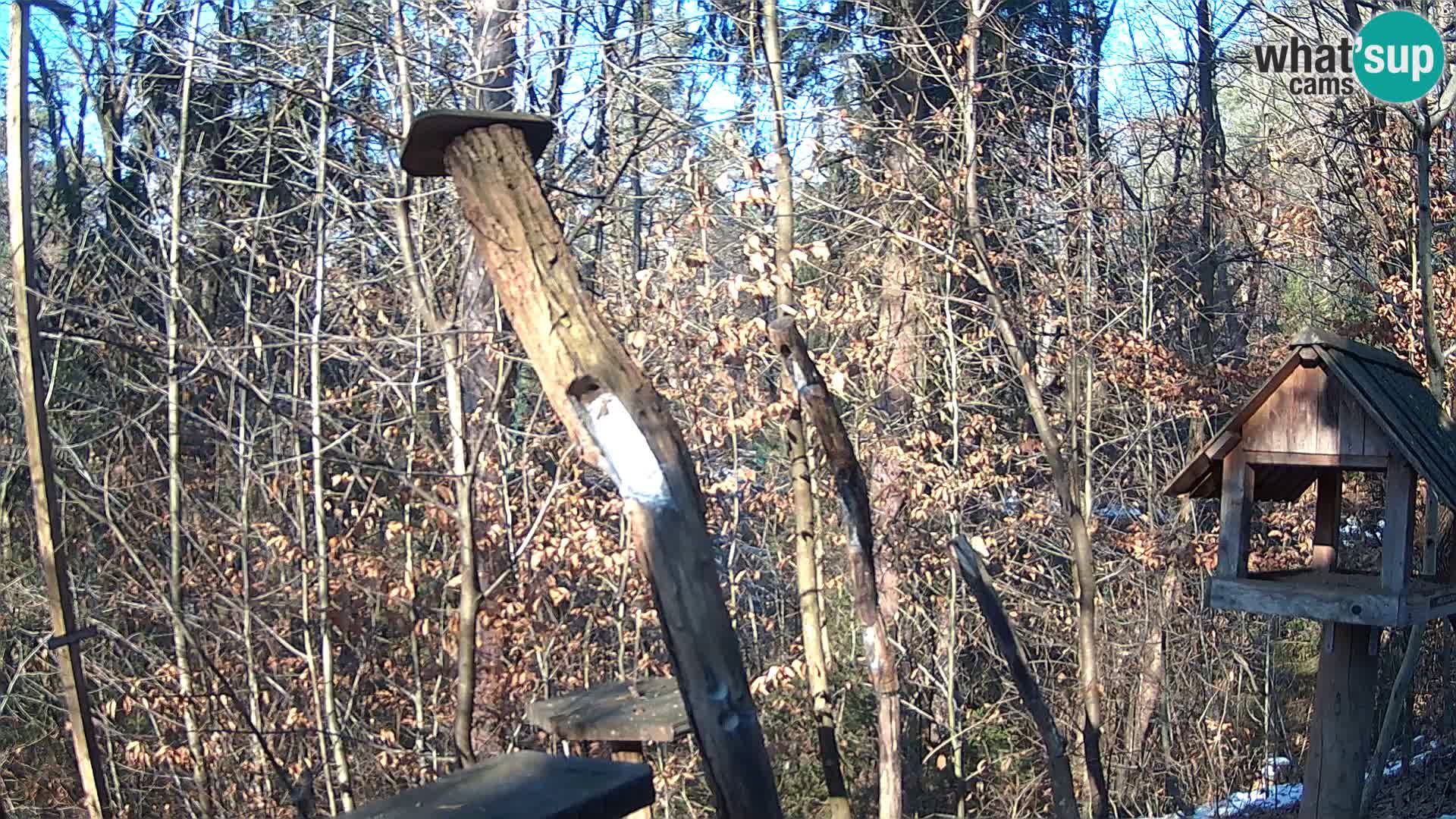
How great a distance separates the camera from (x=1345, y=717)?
4.09 metres

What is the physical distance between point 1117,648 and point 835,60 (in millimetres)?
4764

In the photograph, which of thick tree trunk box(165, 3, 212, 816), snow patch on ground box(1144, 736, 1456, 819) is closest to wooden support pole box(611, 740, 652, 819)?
thick tree trunk box(165, 3, 212, 816)

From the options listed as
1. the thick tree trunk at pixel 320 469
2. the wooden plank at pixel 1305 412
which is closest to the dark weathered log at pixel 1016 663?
the wooden plank at pixel 1305 412

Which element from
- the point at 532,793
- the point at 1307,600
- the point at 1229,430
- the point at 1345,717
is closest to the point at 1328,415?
the point at 1229,430

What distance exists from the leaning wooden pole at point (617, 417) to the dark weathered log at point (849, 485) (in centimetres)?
148

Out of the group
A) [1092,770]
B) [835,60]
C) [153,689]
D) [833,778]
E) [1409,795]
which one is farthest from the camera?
[835,60]

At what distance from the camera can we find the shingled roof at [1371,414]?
3.65 meters

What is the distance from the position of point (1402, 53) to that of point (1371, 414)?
4119mm

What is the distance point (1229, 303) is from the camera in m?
9.76

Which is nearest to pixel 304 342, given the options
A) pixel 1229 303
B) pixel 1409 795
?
pixel 1409 795

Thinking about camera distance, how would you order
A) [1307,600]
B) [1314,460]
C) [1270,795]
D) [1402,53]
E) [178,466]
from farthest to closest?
[1270,795] < [178,466] < [1402,53] < [1314,460] < [1307,600]

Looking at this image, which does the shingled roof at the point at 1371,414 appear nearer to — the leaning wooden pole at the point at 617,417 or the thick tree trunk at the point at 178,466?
the leaning wooden pole at the point at 617,417

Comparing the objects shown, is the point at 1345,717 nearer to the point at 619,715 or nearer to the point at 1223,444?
the point at 1223,444

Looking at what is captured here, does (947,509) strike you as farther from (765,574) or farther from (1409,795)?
(1409,795)
